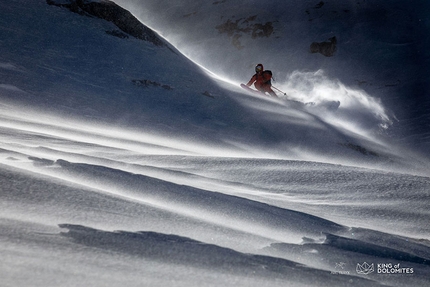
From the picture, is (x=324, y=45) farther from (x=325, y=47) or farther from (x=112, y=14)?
(x=112, y=14)

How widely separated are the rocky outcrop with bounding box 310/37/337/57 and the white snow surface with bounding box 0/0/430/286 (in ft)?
26.4

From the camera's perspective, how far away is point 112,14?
11.9 m

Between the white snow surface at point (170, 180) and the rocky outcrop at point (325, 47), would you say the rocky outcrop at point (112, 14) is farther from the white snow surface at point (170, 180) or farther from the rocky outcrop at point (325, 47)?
the rocky outcrop at point (325, 47)

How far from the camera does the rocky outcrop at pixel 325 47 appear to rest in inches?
885

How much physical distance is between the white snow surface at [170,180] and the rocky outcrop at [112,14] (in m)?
0.32

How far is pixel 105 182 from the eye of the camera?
7.61ft

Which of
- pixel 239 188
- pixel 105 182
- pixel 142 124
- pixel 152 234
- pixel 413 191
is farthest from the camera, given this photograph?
pixel 142 124

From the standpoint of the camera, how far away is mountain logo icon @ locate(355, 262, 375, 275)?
6.02ft

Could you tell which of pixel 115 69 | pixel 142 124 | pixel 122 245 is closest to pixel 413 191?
pixel 122 245

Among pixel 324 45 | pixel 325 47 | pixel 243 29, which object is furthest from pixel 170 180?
pixel 243 29

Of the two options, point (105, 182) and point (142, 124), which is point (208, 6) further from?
point (105, 182)

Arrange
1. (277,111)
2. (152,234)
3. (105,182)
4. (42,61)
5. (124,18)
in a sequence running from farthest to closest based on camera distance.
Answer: (124,18), (277,111), (42,61), (105,182), (152,234)

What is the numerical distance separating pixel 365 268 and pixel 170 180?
1.49m

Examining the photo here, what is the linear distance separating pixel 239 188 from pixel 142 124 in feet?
15.1
